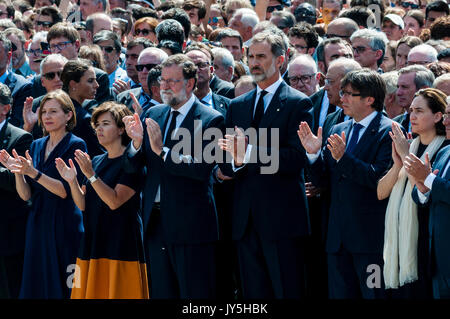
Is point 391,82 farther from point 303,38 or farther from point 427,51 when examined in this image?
point 303,38

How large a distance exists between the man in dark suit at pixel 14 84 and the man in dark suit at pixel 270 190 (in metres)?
2.81

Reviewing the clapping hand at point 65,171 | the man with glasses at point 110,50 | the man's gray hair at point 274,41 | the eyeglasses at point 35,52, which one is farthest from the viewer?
the eyeglasses at point 35,52

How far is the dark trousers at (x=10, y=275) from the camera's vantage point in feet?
22.8

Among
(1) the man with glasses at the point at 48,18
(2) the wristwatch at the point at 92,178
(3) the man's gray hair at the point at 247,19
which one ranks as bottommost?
(2) the wristwatch at the point at 92,178

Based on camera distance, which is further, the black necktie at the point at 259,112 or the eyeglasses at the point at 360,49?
the eyeglasses at the point at 360,49

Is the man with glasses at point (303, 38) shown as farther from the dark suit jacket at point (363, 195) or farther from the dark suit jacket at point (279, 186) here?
the dark suit jacket at point (363, 195)

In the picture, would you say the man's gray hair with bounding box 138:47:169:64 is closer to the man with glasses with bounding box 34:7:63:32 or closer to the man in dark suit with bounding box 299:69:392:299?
the man in dark suit with bounding box 299:69:392:299

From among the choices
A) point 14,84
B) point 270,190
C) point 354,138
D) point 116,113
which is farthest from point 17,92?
point 354,138

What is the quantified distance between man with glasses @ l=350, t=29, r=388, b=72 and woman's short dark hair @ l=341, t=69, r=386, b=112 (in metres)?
2.03

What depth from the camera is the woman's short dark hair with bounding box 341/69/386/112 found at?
597cm

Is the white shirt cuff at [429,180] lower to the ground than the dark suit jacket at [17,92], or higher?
lower

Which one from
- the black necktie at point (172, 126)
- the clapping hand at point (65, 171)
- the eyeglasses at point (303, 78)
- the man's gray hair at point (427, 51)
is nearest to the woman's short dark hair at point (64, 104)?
the clapping hand at point (65, 171)
